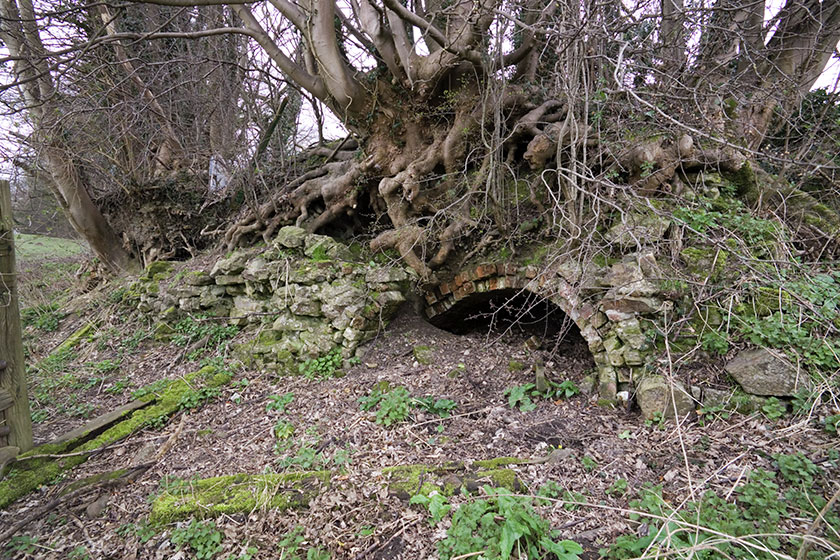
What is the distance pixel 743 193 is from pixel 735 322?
1.98 meters

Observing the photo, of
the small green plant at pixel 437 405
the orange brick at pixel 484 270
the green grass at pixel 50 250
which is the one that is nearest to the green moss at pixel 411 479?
the small green plant at pixel 437 405

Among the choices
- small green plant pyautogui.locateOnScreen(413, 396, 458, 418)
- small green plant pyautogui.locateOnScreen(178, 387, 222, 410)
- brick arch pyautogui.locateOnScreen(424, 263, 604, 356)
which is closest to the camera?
small green plant pyautogui.locateOnScreen(413, 396, 458, 418)

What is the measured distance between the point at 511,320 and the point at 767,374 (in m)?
2.75

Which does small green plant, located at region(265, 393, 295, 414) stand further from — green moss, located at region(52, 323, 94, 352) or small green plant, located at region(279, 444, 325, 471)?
green moss, located at region(52, 323, 94, 352)

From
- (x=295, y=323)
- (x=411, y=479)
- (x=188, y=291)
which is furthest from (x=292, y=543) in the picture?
(x=188, y=291)

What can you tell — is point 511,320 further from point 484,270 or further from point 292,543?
point 292,543

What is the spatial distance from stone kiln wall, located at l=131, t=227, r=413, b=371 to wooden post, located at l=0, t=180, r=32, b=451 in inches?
78.4

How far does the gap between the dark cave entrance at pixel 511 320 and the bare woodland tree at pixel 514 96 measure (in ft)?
2.39

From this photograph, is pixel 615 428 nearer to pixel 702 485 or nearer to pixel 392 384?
pixel 702 485

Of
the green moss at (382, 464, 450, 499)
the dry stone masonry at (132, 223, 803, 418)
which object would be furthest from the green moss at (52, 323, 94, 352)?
the green moss at (382, 464, 450, 499)

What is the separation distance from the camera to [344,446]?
3102 mm

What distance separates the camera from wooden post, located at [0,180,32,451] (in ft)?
10.2

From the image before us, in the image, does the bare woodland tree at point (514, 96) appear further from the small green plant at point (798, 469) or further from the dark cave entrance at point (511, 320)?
the small green plant at point (798, 469)

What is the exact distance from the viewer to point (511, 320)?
517 cm
